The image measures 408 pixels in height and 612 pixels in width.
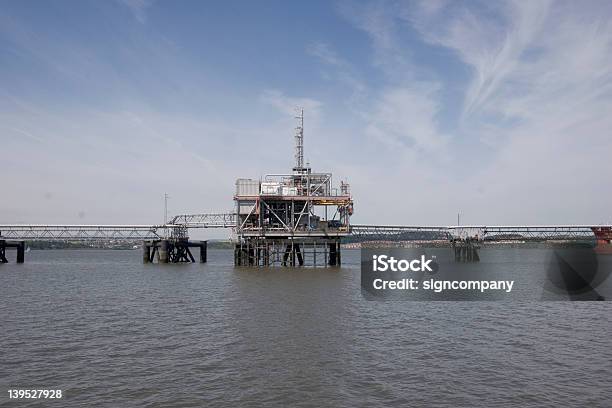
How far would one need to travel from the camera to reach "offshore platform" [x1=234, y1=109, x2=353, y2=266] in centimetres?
8331

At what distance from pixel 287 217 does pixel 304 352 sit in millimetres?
58957

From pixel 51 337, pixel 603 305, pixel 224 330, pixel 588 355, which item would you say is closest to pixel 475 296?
pixel 603 305

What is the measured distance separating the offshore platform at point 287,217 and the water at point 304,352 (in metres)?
37.2

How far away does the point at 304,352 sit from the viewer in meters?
25.9

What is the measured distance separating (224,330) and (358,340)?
8.45 metres

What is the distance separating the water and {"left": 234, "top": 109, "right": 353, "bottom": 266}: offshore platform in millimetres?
37212

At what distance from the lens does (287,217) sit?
8456cm

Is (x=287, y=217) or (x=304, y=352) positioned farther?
(x=287, y=217)

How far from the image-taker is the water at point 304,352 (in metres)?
19.7

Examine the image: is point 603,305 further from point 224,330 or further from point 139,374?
point 139,374

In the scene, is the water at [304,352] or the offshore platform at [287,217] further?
the offshore platform at [287,217]

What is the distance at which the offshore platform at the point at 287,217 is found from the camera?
3280 inches

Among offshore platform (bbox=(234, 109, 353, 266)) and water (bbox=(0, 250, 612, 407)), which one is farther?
offshore platform (bbox=(234, 109, 353, 266))

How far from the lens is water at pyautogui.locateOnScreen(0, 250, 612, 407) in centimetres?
1969
